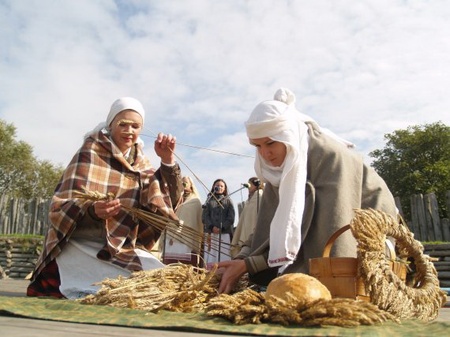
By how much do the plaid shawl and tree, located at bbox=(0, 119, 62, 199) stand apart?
999 inches

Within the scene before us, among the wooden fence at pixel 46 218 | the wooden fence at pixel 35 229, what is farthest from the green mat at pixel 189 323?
the wooden fence at pixel 46 218

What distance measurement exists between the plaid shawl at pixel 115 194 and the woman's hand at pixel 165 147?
3.0 inches

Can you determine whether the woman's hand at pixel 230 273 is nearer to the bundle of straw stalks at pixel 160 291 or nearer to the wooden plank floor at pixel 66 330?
the bundle of straw stalks at pixel 160 291

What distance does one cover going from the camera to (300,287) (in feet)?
6.27

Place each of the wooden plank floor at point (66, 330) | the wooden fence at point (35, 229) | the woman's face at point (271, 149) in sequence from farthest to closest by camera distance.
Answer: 1. the wooden fence at point (35, 229)
2. the woman's face at point (271, 149)
3. the wooden plank floor at point (66, 330)

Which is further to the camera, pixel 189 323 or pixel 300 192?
pixel 300 192

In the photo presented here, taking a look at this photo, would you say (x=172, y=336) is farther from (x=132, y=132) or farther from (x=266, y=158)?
(x=132, y=132)

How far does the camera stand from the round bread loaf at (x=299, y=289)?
1.88 metres

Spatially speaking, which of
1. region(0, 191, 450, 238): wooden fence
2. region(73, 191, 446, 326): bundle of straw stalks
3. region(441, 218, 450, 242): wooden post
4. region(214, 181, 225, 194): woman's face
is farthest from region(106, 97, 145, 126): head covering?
region(441, 218, 450, 242): wooden post

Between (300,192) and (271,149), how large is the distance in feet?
1.09

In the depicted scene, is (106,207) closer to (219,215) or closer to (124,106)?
(124,106)

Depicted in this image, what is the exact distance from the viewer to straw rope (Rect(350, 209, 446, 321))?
207 cm

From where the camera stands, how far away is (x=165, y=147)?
3668 mm

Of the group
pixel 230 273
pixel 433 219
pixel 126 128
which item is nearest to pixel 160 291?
pixel 230 273
